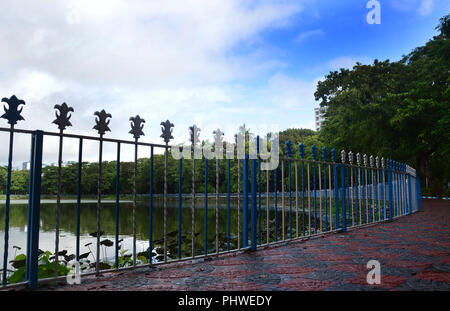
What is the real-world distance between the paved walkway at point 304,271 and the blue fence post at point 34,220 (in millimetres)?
286

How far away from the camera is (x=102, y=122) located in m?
3.66

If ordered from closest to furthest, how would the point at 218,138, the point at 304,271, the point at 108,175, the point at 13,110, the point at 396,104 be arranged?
1. the point at 13,110
2. the point at 304,271
3. the point at 218,138
4. the point at 108,175
5. the point at 396,104

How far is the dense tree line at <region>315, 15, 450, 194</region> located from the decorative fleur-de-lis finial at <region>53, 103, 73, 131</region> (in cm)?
2077

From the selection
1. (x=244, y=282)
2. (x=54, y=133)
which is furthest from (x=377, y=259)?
(x=54, y=133)

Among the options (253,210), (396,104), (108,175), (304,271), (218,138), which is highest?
(396,104)

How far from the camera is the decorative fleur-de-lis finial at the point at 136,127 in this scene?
3.89m

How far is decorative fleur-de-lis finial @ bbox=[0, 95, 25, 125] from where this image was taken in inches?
121

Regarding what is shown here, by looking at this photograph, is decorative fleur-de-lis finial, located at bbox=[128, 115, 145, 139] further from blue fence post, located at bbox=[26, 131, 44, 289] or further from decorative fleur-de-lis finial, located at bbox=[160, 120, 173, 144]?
blue fence post, located at bbox=[26, 131, 44, 289]

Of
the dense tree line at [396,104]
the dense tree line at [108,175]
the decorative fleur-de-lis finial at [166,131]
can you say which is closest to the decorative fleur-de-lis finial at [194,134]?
the decorative fleur-de-lis finial at [166,131]

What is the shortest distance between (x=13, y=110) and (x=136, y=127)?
3.97ft

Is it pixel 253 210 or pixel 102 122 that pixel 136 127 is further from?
pixel 253 210

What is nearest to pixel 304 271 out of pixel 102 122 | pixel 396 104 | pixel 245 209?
pixel 245 209
